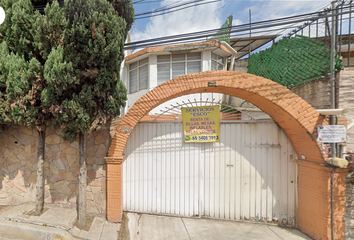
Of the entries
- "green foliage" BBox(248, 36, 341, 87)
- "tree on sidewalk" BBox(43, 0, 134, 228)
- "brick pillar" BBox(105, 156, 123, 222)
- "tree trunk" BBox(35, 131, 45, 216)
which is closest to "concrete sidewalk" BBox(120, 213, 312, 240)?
"brick pillar" BBox(105, 156, 123, 222)

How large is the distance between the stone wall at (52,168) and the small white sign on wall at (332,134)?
4275 millimetres

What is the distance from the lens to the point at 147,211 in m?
3.67

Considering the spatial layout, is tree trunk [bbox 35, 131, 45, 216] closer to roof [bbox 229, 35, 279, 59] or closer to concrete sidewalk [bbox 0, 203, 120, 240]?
concrete sidewalk [bbox 0, 203, 120, 240]

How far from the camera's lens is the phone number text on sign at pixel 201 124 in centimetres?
363

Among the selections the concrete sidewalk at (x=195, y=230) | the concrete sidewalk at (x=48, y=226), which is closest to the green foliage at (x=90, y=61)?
the concrete sidewalk at (x=48, y=226)

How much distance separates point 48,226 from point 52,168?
1.15 meters

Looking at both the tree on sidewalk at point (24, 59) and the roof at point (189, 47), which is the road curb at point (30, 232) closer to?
the tree on sidewalk at point (24, 59)

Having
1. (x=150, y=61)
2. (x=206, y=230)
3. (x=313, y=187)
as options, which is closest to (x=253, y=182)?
(x=313, y=187)

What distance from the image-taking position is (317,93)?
3.19 m

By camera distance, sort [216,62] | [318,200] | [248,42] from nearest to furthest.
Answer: [318,200], [216,62], [248,42]

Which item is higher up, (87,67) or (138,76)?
(138,76)

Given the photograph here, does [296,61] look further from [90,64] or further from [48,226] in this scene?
[48,226]

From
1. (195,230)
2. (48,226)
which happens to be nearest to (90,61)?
(48,226)

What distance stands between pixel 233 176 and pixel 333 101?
2.52 meters
